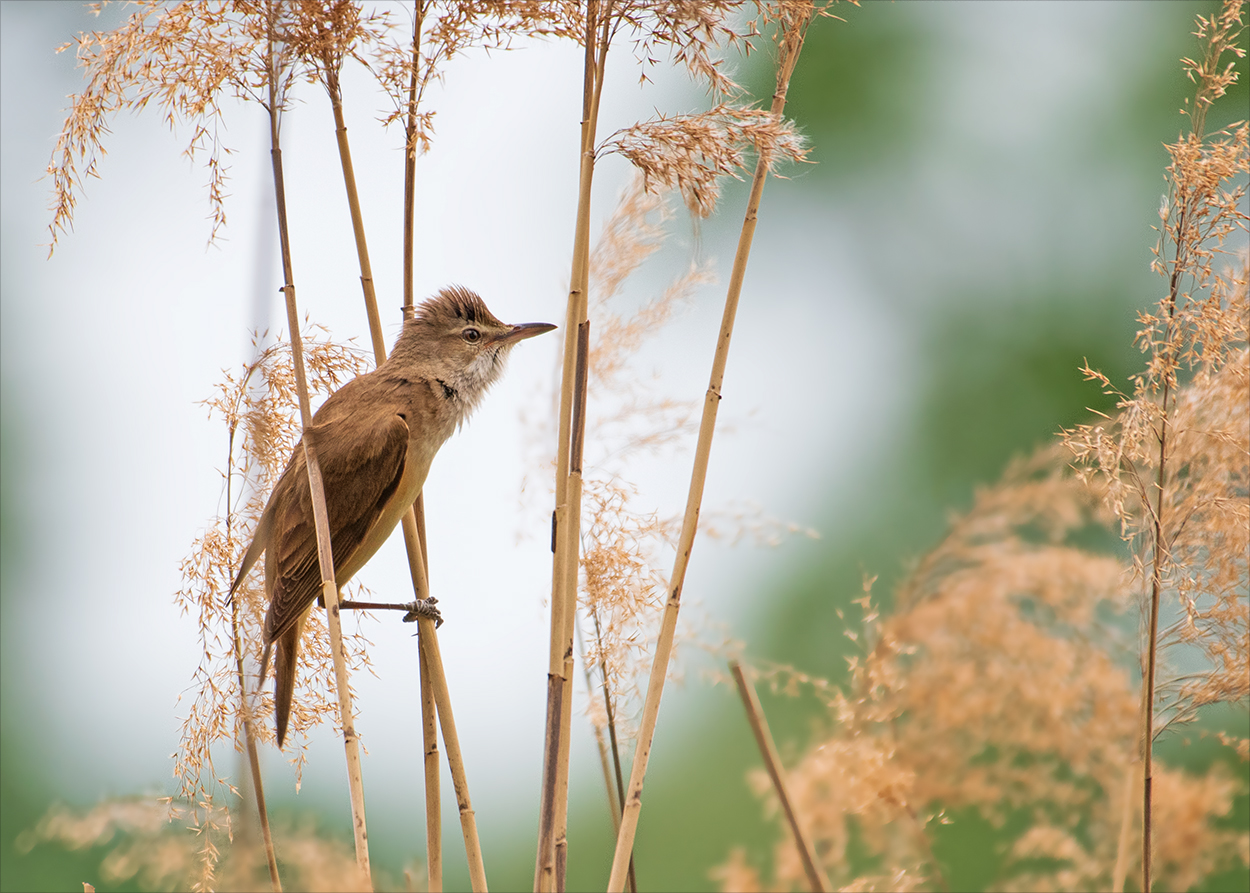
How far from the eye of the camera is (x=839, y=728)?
146 cm

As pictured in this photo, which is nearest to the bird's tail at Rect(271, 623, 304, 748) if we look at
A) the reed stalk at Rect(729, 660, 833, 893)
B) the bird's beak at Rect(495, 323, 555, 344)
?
the reed stalk at Rect(729, 660, 833, 893)

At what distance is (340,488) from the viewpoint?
1.69 meters

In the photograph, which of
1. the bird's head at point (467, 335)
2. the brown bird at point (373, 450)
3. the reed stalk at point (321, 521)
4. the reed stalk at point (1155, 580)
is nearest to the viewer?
the reed stalk at point (321, 521)

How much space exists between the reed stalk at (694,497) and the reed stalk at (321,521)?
0.26 metres

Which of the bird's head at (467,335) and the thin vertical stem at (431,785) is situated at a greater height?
the bird's head at (467,335)

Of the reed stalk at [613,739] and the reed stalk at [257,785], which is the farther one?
the reed stalk at [613,739]

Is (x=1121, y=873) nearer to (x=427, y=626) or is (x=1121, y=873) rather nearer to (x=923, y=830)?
(x=923, y=830)

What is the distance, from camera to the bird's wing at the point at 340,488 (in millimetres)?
1572

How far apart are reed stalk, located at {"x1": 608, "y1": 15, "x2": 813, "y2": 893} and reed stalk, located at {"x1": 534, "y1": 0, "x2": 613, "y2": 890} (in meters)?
0.07

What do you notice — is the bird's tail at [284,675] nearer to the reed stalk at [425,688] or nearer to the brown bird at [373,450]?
the brown bird at [373,450]

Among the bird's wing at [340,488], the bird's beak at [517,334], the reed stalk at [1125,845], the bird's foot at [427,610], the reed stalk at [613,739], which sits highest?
the bird's beak at [517,334]

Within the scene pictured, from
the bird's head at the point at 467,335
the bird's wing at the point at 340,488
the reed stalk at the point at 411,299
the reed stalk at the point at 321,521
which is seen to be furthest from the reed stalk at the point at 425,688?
the bird's head at the point at 467,335

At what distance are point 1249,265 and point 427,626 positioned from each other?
3.50 ft

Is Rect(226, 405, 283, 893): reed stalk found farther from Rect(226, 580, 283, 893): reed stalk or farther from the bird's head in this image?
the bird's head
